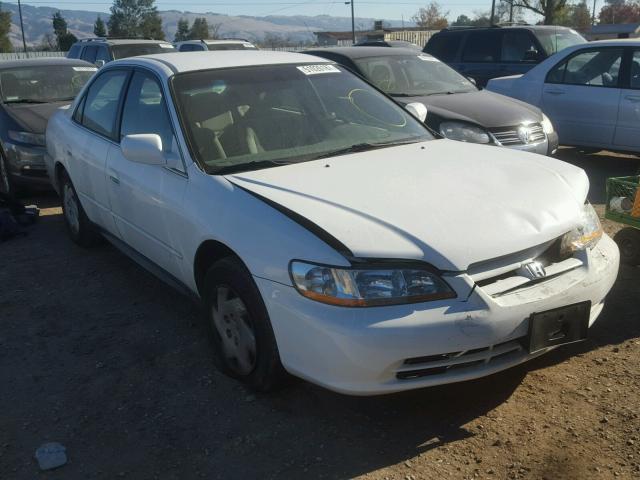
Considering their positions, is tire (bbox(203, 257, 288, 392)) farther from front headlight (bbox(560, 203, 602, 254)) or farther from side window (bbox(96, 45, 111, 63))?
side window (bbox(96, 45, 111, 63))

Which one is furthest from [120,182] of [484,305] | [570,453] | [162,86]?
[570,453]

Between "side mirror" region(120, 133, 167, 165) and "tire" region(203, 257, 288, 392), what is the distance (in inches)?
29.3

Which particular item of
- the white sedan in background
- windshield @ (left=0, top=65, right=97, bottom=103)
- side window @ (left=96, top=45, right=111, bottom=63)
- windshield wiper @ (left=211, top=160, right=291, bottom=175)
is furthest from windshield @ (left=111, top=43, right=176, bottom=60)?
windshield wiper @ (left=211, top=160, right=291, bottom=175)

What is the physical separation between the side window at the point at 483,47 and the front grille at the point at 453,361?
9483 millimetres

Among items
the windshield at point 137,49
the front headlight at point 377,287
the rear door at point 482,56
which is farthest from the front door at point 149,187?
the windshield at point 137,49

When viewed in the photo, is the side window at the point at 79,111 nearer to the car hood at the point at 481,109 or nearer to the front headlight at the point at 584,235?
the car hood at the point at 481,109

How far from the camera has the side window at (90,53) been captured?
49.5ft

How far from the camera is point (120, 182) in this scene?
14.2 ft

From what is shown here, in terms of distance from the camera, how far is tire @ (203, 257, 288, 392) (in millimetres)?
3076

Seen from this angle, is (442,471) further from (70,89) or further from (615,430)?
(70,89)

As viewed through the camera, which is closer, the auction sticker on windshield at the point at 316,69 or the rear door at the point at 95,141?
the auction sticker on windshield at the point at 316,69

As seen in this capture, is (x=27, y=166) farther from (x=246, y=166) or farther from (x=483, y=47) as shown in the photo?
(x=483, y=47)

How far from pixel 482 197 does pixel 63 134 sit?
3774mm

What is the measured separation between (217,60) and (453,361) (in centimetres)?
252
